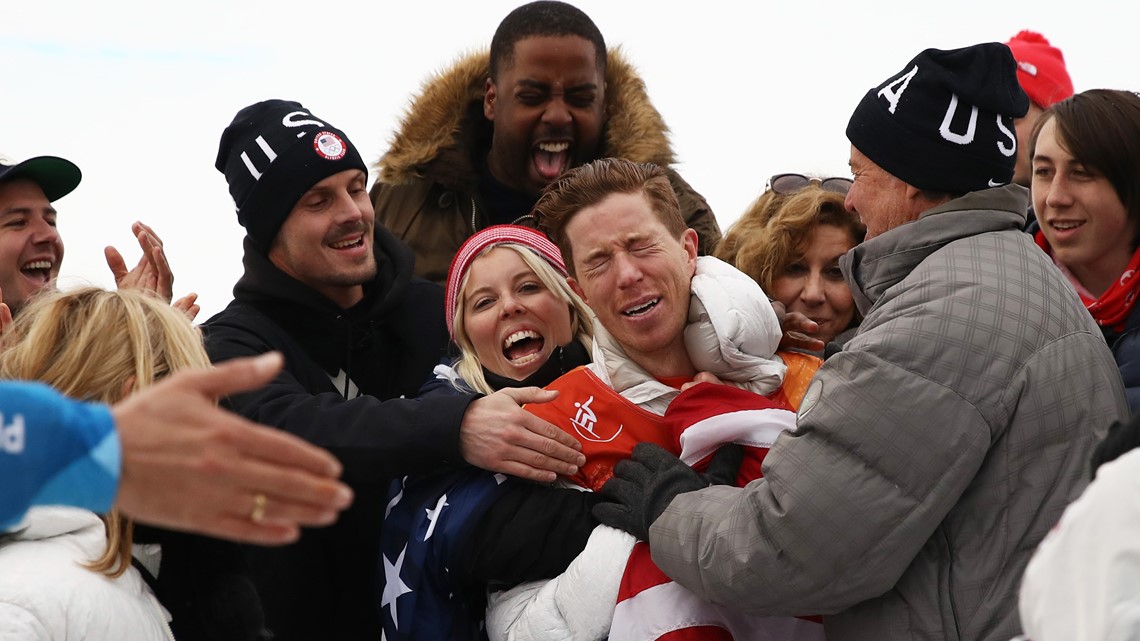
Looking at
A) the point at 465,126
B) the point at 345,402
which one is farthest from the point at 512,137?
the point at 345,402

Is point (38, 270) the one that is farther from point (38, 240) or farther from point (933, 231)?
point (933, 231)

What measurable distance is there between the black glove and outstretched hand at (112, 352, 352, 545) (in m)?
1.01

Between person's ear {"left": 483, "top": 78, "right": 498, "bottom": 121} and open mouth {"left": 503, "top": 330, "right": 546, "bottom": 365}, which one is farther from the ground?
person's ear {"left": 483, "top": 78, "right": 498, "bottom": 121}

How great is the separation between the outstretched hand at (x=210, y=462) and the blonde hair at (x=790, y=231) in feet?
8.67

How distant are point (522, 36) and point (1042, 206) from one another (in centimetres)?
247

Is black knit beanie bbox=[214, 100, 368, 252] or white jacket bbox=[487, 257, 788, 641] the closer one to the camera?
white jacket bbox=[487, 257, 788, 641]

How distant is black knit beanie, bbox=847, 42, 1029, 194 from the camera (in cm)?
281

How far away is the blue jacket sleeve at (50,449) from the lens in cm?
162

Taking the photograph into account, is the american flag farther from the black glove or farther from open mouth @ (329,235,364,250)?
the black glove

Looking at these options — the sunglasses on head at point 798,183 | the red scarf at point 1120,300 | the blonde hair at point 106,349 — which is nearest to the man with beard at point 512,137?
the sunglasses on head at point 798,183

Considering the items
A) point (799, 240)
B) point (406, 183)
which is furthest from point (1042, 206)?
point (406, 183)

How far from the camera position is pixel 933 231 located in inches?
108

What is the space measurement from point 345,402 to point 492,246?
0.66m

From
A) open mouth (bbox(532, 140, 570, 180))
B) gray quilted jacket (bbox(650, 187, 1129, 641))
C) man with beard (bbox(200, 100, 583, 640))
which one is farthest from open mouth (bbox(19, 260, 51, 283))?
gray quilted jacket (bbox(650, 187, 1129, 641))
